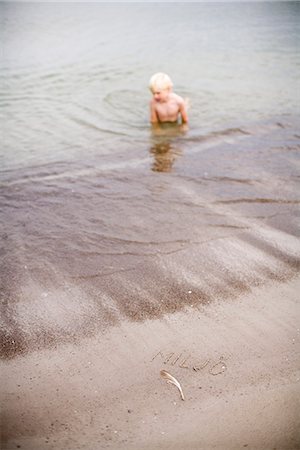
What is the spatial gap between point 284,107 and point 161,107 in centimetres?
263

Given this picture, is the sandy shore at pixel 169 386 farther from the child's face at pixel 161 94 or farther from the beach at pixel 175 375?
the child's face at pixel 161 94

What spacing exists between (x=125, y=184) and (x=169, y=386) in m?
3.15

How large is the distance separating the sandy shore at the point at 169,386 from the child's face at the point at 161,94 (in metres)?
4.90

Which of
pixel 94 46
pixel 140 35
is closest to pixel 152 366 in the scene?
pixel 94 46

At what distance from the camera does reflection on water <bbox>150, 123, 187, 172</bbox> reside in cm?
549

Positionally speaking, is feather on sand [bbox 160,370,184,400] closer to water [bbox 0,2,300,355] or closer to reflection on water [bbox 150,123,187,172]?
water [bbox 0,2,300,355]

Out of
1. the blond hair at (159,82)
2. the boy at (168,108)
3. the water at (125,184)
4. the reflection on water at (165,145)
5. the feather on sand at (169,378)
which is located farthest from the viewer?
the boy at (168,108)

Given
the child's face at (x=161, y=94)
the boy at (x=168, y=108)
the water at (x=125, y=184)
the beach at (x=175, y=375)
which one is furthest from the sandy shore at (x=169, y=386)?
the boy at (x=168, y=108)

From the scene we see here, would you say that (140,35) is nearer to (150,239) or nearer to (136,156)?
(136,156)

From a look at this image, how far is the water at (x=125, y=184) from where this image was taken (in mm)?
2982

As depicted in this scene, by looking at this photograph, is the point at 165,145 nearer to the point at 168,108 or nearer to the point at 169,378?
the point at 168,108

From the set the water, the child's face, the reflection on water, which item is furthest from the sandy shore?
the child's face

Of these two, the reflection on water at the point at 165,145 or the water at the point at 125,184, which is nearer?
the water at the point at 125,184

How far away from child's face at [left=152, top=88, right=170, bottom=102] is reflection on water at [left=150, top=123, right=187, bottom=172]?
0.44m
